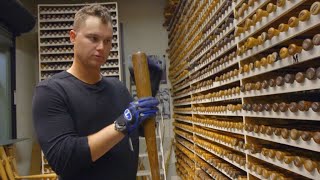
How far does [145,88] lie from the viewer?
1691 millimetres

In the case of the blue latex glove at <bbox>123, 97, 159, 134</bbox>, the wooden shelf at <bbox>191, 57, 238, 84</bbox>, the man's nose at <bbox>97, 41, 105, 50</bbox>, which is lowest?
the blue latex glove at <bbox>123, 97, 159, 134</bbox>

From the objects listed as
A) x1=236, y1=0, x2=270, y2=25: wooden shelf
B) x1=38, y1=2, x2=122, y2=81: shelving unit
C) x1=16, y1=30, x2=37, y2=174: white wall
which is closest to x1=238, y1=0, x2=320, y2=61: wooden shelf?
x1=236, y1=0, x2=270, y2=25: wooden shelf

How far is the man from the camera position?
4.58 ft

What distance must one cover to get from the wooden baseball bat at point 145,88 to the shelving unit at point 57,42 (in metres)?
4.35

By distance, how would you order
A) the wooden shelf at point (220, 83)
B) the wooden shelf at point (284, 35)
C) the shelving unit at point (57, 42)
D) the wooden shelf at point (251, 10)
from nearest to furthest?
the wooden shelf at point (284, 35) → the wooden shelf at point (251, 10) → the wooden shelf at point (220, 83) → the shelving unit at point (57, 42)

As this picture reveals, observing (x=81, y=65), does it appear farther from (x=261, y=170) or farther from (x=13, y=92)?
(x=13, y=92)

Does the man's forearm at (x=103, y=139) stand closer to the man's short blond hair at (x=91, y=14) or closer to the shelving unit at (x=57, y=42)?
the man's short blond hair at (x=91, y=14)

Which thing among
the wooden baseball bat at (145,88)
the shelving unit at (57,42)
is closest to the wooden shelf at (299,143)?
the wooden baseball bat at (145,88)

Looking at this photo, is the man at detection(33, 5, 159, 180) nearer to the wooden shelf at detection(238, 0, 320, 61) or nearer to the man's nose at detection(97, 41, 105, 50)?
the man's nose at detection(97, 41, 105, 50)

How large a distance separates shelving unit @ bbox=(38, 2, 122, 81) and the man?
4368 millimetres

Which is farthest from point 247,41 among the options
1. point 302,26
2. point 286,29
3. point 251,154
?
point 251,154

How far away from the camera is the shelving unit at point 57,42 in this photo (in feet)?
19.4

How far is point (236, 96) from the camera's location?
2.59 meters

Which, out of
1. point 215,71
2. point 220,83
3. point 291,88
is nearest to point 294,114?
point 291,88
